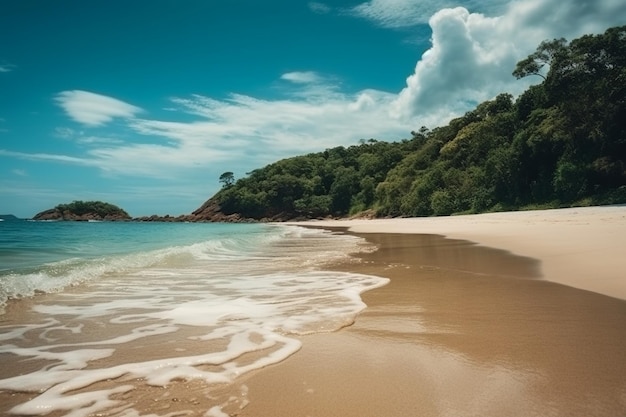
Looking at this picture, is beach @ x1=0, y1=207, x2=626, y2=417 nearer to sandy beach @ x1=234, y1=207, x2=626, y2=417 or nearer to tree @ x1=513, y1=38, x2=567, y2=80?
sandy beach @ x1=234, y1=207, x2=626, y2=417

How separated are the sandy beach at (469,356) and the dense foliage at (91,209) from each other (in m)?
128

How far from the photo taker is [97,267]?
9.73 metres

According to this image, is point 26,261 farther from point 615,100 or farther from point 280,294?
point 615,100

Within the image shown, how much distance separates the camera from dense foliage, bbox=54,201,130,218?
115m

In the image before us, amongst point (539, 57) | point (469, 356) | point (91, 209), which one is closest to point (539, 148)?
point (539, 57)

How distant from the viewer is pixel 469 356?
3.20m

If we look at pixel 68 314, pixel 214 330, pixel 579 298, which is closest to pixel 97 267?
pixel 68 314

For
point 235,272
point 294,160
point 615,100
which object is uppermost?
point 294,160

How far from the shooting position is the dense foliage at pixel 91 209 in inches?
4532

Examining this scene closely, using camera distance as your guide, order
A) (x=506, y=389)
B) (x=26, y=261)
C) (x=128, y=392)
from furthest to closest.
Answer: (x=26, y=261)
(x=128, y=392)
(x=506, y=389)

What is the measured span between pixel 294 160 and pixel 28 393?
102 m

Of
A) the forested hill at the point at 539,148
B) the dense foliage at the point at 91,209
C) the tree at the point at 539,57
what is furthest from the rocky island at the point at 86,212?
the tree at the point at 539,57

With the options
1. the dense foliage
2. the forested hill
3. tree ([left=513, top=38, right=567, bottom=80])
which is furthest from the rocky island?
tree ([left=513, top=38, right=567, bottom=80])

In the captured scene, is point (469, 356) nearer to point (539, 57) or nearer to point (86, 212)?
point (539, 57)
